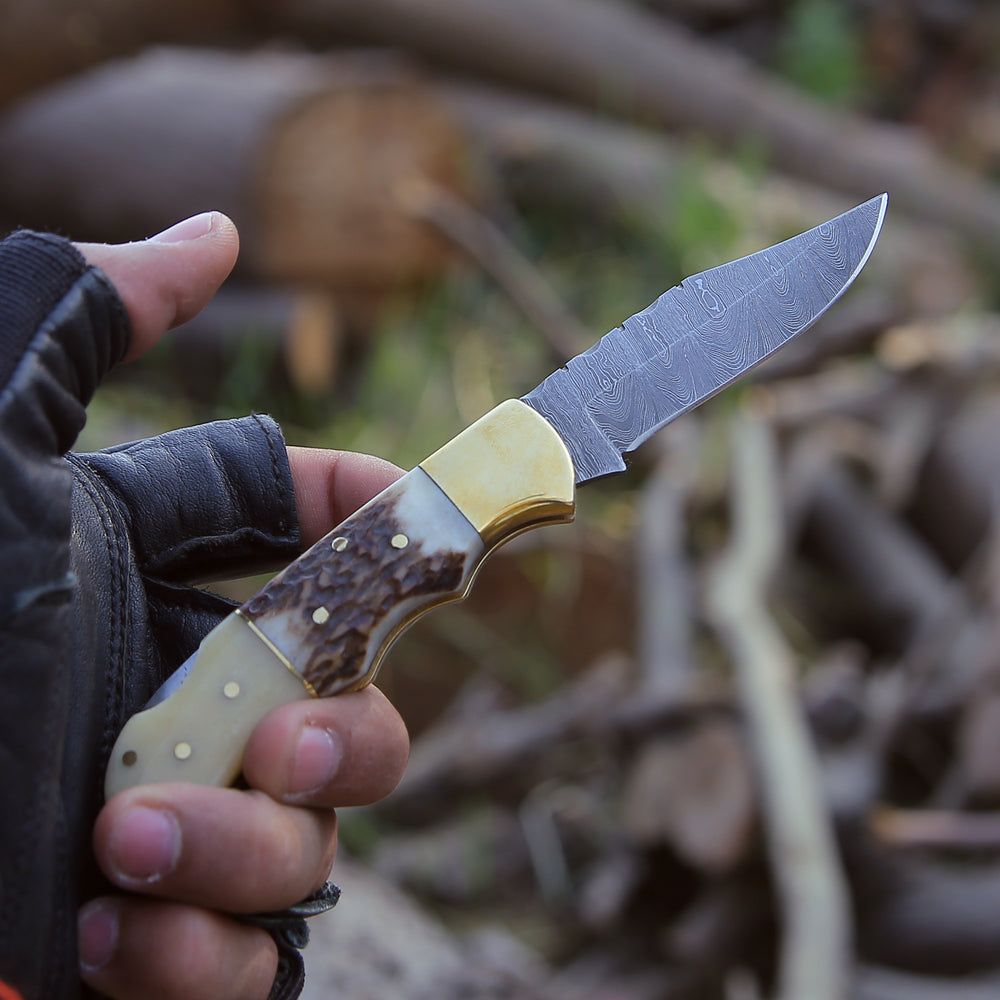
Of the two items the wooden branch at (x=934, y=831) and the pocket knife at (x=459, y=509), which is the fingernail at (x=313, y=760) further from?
the wooden branch at (x=934, y=831)

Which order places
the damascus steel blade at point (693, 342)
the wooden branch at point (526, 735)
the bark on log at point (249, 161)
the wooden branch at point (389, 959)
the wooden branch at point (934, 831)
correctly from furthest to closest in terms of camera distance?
the bark on log at point (249, 161)
the wooden branch at point (526, 735)
the wooden branch at point (934, 831)
the wooden branch at point (389, 959)
the damascus steel blade at point (693, 342)

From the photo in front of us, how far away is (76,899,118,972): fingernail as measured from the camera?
30.6 inches

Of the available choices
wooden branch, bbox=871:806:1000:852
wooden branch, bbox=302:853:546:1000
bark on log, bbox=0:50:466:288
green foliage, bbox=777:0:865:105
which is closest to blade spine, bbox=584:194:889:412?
wooden branch, bbox=302:853:546:1000

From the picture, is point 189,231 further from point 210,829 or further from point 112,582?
point 210,829

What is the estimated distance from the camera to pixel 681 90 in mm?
4906

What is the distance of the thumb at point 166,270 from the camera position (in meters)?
0.82

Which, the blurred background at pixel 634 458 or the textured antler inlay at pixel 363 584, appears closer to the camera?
the textured antler inlay at pixel 363 584

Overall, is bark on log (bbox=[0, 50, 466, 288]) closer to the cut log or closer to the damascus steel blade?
the cut log

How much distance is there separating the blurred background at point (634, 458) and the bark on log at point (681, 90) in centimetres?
2

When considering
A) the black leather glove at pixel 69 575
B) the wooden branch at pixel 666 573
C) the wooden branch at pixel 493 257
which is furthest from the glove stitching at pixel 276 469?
the wooden branch at pixel 493 257

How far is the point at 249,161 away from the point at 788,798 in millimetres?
2463

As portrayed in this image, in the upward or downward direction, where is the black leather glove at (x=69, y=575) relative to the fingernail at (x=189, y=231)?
downward

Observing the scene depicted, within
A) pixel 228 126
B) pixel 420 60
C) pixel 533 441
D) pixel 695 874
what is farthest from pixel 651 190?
pixel 533 441

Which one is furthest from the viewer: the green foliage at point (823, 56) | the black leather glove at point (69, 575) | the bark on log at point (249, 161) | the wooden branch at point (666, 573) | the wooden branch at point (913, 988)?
the green foliage at point (823, 56)
